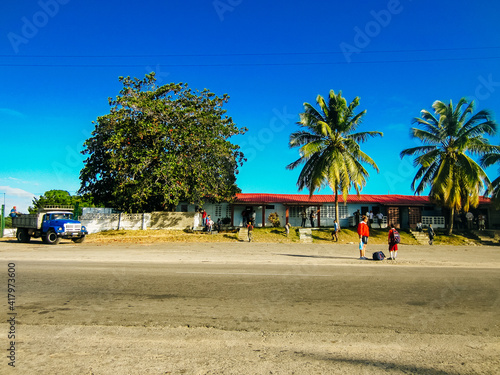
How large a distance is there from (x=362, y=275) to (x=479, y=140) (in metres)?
24.4

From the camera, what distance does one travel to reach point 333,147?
26594 mm

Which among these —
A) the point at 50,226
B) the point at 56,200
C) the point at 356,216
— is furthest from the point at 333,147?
the point at 56,200

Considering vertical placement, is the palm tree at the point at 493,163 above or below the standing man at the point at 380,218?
above

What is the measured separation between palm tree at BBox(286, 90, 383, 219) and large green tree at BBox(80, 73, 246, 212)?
6.75 metres

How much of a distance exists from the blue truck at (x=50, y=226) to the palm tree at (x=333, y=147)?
16.5 metres

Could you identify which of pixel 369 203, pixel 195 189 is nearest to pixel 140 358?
pixel 195 189

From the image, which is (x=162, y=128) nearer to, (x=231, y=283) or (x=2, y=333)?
(x=231, y=283)

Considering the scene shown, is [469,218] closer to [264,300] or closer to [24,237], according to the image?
[264,300]

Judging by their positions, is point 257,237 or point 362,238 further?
point 257,237

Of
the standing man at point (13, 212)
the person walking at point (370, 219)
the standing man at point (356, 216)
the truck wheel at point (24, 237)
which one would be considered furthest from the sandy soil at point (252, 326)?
the standing man at point (356, 216)

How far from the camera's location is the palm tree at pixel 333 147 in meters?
25.6

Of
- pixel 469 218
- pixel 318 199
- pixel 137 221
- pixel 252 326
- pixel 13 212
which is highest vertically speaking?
pixel 318 199

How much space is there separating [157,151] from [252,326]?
22691 mm

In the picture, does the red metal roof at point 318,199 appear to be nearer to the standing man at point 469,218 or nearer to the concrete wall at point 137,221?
the standing man at point 469,218
